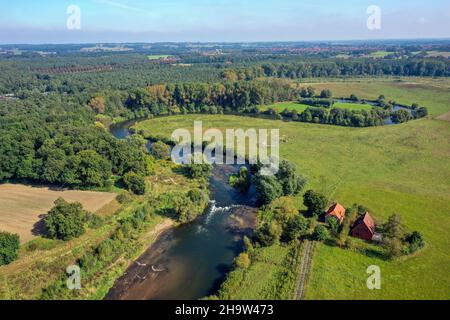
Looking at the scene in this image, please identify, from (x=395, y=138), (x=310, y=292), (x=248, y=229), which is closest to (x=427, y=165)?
(x=395, y=138)

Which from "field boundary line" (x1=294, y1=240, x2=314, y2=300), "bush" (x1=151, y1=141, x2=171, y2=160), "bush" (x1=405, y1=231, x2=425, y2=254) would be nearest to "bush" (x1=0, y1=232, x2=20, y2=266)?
"field boundary line" (x1=294, y1=240, x2=314, y2=300)

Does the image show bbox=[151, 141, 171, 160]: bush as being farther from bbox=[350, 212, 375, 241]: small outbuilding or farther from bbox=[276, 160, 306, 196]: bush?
bbox=[350, 212, 375, 241]: small outbuilding

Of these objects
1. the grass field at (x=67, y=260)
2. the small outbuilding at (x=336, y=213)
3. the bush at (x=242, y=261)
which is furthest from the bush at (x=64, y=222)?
the small outbuilding at (x=336, y=213)

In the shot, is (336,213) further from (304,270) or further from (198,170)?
(198,170)

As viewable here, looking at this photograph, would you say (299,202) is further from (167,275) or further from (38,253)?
(38,253)

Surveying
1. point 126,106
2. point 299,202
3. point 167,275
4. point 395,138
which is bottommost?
point 167,275

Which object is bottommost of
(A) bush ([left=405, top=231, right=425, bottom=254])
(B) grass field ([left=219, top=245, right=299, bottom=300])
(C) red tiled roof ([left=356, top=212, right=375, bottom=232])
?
(B) grass field ([left=219, top=245, right=299, bottom=300])
